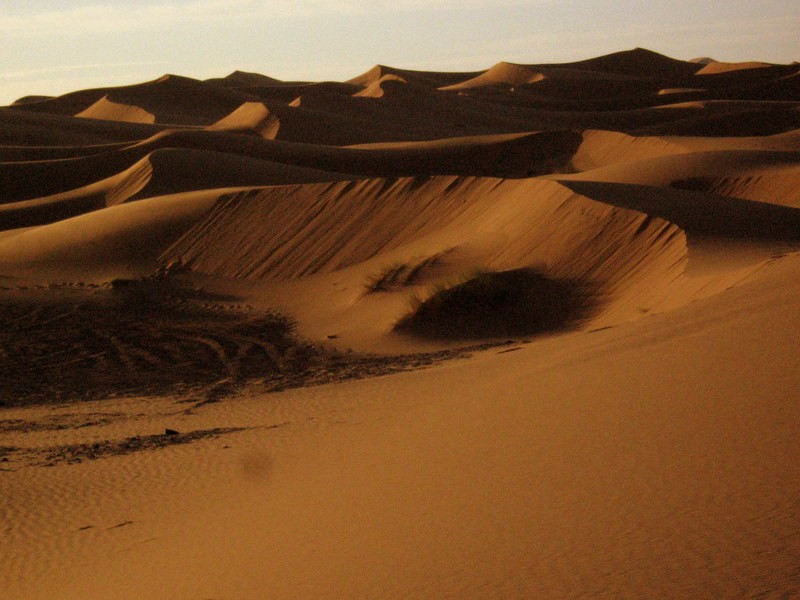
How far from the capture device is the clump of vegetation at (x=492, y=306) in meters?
Answer: 17.2

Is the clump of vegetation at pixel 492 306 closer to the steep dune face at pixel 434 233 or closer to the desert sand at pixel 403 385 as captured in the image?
the desert sand at pixel 403 385

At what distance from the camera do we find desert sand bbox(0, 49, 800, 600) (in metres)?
5.65

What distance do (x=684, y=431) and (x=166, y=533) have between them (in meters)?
3.81

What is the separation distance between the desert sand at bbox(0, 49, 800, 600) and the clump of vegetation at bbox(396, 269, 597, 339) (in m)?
0.05

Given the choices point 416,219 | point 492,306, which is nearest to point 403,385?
point 492,306

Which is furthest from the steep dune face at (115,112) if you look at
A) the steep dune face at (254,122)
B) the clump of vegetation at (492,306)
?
the clump of vegetation at (492,306)

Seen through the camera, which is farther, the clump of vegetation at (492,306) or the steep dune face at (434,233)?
the steep dune face at (434,233)

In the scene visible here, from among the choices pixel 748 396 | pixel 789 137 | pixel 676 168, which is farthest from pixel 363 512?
pixel 789 137

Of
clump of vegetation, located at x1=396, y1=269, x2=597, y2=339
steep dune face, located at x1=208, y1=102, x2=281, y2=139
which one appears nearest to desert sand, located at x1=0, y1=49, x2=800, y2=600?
clump of vegetation, located at x1=396, y1=269, x2=597, y2=339

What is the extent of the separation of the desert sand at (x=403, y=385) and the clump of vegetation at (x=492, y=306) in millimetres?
51

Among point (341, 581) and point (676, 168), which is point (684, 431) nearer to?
point (341, 581)

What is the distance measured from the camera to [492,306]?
1778 cm

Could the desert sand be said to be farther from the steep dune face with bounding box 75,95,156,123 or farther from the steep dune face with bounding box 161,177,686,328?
the steep dune face with bounding box 75,95,156,123

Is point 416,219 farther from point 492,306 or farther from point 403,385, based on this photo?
point 403,385
